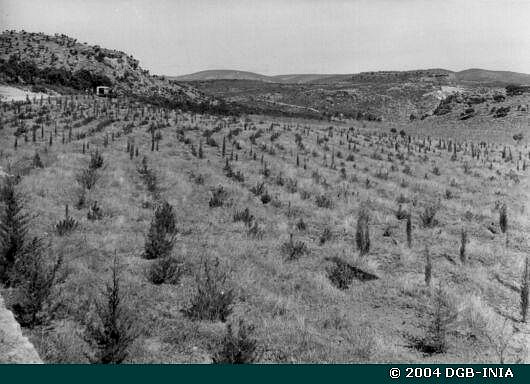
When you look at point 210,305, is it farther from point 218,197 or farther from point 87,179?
point 87,179

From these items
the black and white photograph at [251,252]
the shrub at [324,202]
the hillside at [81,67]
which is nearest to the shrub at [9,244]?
the black and white photograph at [251,252]

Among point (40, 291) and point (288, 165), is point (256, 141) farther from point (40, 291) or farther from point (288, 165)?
point (40, 291)

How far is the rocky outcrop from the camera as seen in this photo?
4.86 meters

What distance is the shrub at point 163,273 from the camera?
767cm

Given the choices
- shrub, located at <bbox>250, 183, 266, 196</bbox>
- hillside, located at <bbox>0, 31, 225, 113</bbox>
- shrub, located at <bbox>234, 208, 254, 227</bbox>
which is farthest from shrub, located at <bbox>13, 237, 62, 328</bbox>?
hillside, located at <bbox>0, 31, 225, 113</bbox>

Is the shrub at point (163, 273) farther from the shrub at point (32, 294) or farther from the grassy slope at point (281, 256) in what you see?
the shrub at point (32, 294)

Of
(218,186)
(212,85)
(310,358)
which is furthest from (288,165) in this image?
(212,85)

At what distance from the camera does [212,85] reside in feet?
420

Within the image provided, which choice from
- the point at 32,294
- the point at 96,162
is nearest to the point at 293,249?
the point at 32,294

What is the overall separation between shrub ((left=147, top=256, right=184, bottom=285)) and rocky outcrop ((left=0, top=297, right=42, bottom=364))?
2.37 m

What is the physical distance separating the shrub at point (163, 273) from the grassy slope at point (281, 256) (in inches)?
6.6

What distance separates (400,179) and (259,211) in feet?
27.3

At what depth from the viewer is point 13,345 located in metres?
5.09

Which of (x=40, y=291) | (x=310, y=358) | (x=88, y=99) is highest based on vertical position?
(x=88, y=99)
